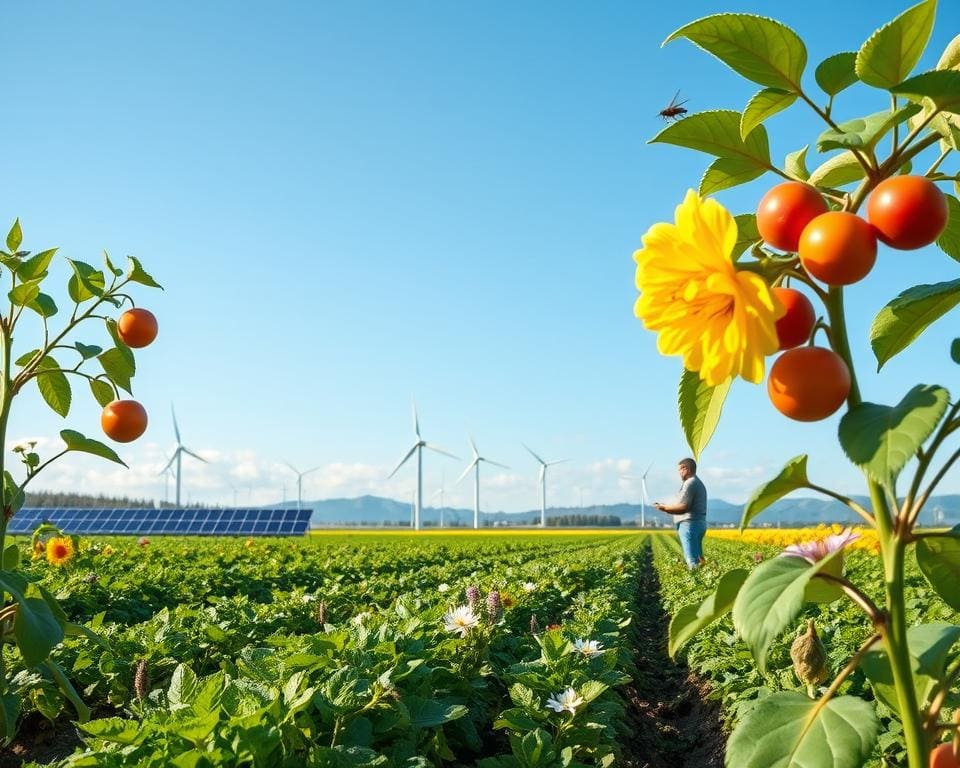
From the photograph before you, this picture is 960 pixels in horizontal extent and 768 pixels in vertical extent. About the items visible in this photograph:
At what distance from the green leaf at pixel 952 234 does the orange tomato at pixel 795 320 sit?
45cm

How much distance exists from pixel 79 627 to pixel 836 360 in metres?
2.63

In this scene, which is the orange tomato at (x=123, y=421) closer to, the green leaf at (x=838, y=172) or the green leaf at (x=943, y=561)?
the green leaf at (x=838, y=172)

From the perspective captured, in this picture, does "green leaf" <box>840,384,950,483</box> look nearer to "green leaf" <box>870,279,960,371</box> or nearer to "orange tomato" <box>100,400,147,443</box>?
"green leaf" <box>870,279,960,371</box>

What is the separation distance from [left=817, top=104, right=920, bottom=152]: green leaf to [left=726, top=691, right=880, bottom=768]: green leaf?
2.65 feet

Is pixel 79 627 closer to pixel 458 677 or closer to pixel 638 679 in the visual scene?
pixel 458 677

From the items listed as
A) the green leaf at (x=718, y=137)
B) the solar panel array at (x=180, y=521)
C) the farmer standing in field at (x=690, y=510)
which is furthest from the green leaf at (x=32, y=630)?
the solar panel array at (x=180, y=521)

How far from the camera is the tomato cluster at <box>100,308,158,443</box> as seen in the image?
2.70 meters

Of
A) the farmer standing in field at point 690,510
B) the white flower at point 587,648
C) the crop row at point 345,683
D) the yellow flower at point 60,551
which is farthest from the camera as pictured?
the farmer standing in field at point 690,510

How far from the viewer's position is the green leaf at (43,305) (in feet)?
9.13

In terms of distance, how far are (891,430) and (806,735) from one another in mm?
513

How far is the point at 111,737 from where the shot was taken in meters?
1.93

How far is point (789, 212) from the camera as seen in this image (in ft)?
3.58

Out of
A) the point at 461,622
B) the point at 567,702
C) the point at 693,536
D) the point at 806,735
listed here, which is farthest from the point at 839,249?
the point at 693,536

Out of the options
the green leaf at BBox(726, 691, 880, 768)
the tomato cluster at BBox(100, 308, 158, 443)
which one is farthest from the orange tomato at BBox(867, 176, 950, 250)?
the tomato cluster at BBox(100, 308, 158, 443)
